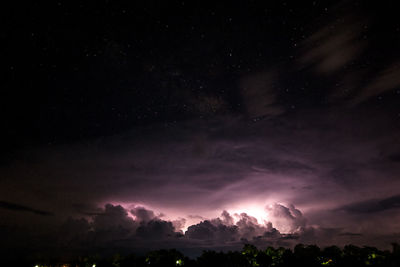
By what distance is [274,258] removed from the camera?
63.2 metres

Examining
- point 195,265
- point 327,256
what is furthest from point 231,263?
point 327,256

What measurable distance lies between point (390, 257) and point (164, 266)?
49.9 meters

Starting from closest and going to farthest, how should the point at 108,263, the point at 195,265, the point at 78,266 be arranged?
1. the point at 195,265
2. the point at 108,263
3. the point at 78,266

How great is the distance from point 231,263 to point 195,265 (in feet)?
26.7

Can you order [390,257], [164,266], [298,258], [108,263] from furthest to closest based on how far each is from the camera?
[108,263], [164,266], [298,258], [390,257]

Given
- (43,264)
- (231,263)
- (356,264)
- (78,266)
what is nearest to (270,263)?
(231,263)

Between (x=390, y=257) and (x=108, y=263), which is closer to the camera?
(x=390, y=257)

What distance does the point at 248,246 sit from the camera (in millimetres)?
71250

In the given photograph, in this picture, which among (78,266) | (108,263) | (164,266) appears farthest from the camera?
(78,266)

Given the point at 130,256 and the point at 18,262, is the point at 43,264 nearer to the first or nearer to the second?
the point at 18,262

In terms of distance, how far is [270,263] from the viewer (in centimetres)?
6181

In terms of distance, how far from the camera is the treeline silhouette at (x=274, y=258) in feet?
157

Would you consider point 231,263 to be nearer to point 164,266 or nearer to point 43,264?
point 164,266

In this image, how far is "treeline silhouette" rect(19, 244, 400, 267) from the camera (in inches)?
1882
